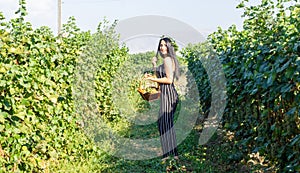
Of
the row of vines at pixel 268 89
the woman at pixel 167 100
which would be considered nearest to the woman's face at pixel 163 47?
the woman at pixel 167 100

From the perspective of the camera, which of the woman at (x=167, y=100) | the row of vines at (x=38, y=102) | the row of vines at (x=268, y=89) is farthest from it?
the woman at (x=167, y=100)

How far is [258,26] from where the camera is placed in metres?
6.21

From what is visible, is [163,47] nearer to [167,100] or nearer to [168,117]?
[167,100]

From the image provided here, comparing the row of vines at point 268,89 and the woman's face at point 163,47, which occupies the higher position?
the woman's face at point 163,47

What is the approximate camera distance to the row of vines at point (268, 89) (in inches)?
145

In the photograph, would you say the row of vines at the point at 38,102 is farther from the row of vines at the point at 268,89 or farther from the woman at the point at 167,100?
the row of vines at the point at 268,89

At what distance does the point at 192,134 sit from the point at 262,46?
4.94 meters

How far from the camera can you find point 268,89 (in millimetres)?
4281

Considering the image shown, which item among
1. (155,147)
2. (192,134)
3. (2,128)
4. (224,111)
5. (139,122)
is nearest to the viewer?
(2,128)

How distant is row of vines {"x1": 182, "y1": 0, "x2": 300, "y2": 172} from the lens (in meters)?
3.67

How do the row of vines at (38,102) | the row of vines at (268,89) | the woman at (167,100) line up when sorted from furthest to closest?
the woman at (167,100), the row of vines at (38,102), the row of vines at (268,89)

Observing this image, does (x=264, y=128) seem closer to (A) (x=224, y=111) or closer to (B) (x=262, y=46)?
(B) (x=262, y=46)

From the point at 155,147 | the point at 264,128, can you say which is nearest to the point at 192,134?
the point at 155,147

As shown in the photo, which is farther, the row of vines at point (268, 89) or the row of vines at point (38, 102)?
the row of vines at point (38, 102)
